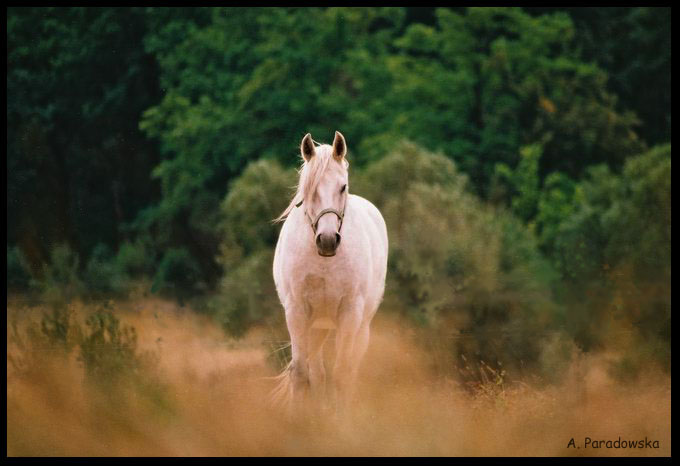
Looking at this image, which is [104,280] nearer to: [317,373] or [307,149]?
[317,373]

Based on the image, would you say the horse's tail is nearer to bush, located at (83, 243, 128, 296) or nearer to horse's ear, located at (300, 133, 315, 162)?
horse's ear, located at (300, 133, 315, 162)

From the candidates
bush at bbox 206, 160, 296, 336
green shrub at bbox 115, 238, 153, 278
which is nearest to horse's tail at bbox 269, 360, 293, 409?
bush at bbox 206, 160, 296, 336

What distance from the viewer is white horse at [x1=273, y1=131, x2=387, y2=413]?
8.17m

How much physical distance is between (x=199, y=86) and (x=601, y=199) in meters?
11.9

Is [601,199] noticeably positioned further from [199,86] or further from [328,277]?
[328,277]

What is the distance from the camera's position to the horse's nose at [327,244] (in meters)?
7.84

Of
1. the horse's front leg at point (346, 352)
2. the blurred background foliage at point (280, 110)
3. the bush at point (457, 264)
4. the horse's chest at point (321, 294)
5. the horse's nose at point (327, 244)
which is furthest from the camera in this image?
the blurred background foliage at point (280, 110)

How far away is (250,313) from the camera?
16141 mm

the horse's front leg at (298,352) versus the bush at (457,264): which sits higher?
the bush at (457,264)

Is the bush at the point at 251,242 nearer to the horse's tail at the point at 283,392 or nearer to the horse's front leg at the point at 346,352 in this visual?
the horse's tail at the point at 283,392

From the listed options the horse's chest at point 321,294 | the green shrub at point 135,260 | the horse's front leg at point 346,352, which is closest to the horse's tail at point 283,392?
the horse's front leg at point 346,352

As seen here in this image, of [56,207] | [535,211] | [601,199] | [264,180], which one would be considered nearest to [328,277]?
[264,180]

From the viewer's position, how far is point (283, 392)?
896cm

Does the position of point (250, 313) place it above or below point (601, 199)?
below
